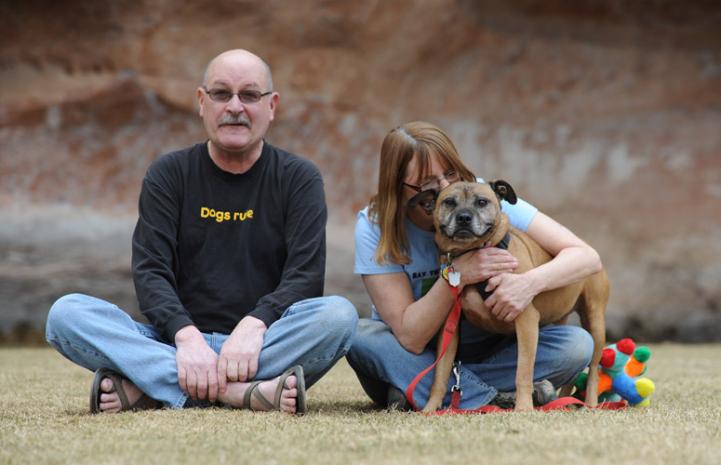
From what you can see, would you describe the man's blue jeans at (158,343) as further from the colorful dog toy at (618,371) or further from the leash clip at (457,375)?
the colorful dog toy at (618,371)

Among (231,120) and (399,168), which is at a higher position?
(231,120)

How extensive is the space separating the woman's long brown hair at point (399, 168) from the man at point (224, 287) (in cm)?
25

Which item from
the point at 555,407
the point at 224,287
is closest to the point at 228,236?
the point at 224,287

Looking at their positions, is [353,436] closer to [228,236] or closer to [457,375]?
[457,375]

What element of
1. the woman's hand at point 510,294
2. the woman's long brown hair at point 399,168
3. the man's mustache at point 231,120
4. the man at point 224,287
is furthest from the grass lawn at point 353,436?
the man's mustache at point 231,120

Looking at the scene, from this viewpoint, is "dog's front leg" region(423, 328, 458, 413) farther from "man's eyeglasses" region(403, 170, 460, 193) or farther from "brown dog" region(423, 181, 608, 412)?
"man's eyeglasses" region(403, 170, 460, 193)

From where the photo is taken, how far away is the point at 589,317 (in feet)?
12.8

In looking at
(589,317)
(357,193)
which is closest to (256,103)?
(589,317)

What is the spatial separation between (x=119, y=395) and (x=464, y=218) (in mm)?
1409

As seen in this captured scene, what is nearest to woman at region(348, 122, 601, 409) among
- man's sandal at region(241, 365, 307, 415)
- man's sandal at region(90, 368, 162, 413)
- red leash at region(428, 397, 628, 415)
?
red leash at region(428, 397, 628, 415)

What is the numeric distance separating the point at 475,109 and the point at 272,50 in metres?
2.15

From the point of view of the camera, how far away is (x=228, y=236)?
3.59m

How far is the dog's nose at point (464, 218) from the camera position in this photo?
335 cm

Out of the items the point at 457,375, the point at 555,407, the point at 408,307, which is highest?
the point at 408,307
